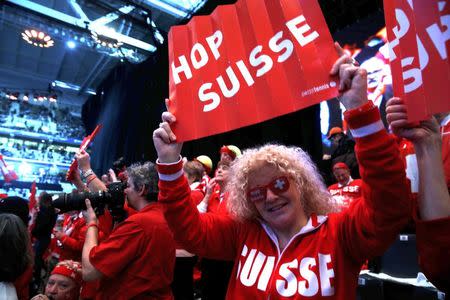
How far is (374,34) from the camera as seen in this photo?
397 centimetres

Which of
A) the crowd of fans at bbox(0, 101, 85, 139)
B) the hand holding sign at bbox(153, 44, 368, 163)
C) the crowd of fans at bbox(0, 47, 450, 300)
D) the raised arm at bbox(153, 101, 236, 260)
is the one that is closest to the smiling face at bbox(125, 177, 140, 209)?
the crowd of fans at bbox(0, 47, 450, 300)

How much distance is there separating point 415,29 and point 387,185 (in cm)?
40

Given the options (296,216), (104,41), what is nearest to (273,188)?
(296,216)

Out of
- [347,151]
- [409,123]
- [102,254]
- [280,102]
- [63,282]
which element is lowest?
[63,282]

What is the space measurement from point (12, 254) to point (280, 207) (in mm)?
1464

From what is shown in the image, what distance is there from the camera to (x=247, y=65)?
1225 millimetres

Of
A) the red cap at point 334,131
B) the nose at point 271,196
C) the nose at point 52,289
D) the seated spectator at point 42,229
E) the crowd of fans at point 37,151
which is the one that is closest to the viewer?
the nose at point 271,196

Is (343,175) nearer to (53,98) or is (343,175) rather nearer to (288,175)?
(288,175)

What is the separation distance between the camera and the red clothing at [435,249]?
0.81 metres

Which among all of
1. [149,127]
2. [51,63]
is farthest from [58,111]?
[149,127]

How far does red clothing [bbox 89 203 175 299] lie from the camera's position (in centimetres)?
174

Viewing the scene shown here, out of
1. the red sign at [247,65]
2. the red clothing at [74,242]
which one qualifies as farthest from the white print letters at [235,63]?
the red clothing at [74,242]

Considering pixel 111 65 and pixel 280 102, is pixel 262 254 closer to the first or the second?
pixel 280 102

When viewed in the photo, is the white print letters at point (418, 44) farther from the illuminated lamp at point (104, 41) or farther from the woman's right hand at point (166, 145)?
the illuminated lamp at point (104, 41)
